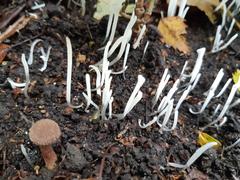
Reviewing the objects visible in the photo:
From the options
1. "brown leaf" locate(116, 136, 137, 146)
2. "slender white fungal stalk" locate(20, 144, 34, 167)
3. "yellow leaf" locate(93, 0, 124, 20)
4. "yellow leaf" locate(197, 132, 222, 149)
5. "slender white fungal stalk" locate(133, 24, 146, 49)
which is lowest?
"slender white fungal stalk" locate(20, 144, 34, 167)

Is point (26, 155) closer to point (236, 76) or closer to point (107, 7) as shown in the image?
point (107, 7)

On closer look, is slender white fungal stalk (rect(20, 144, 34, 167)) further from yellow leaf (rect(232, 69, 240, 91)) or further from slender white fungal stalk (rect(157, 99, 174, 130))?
yellow leaf (rect(232, 69, 240, 91))

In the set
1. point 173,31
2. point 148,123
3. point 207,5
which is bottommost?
point 148,123

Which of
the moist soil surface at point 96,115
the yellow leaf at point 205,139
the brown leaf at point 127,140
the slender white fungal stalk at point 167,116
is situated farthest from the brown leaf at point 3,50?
the yellow leaf at point 205,139

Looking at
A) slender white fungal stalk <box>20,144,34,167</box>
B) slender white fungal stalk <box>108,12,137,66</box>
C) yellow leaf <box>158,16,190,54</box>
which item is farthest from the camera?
yellow leaf <box>158,16,190,54</box>

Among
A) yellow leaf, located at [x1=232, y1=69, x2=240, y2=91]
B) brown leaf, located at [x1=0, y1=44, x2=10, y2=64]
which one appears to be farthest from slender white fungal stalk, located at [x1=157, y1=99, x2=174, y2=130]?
brown leaf, located at [x1=0, y1=44, x2=10, y2=64]

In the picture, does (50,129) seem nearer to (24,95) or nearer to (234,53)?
(24,95)

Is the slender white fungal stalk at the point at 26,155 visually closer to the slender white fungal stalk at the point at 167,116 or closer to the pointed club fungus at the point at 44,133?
the pointed club fungus at the point at 44,133

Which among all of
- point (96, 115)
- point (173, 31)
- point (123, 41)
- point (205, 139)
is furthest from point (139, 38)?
point (205, 139)
